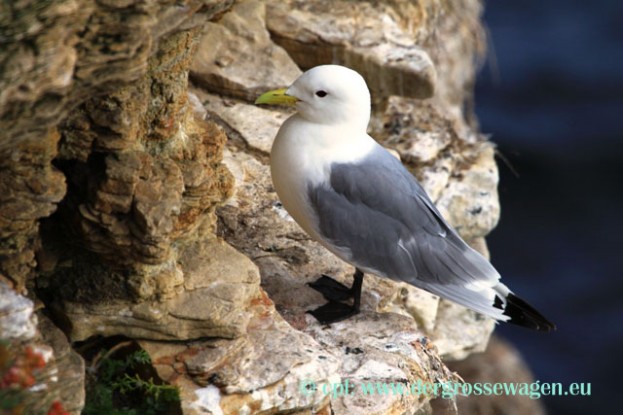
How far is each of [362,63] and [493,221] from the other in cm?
111

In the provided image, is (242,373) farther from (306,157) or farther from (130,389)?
(306,157)

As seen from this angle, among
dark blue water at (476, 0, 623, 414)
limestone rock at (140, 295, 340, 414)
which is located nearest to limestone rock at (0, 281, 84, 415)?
limestone rock at (140, 295, 340, 414)

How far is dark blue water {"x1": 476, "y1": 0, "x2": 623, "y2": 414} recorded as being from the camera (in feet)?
29.5

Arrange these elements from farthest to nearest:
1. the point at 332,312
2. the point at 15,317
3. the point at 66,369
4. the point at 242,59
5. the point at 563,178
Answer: the point at 563,178 < the point at 242,59 < the point at 332,312 < the point at 66,369 < the point at 15,317

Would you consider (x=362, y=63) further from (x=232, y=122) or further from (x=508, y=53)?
(x=508, y=53)

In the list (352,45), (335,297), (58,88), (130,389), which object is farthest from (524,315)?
(58,88)

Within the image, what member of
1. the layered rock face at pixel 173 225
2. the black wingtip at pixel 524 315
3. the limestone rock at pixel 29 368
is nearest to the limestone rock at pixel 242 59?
the layered rock face at pixel 173 225

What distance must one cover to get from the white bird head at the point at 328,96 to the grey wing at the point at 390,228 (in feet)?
0.65

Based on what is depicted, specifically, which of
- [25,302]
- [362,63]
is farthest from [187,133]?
[362,63]

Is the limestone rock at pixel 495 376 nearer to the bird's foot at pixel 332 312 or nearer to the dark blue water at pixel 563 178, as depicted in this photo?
the dark blue water at pixel 563 178

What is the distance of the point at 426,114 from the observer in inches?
246

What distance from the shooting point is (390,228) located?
14.4ft

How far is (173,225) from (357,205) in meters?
1.02

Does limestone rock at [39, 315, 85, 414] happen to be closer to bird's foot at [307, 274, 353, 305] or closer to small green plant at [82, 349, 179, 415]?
small green plant at [82, 349, 179, 415]
